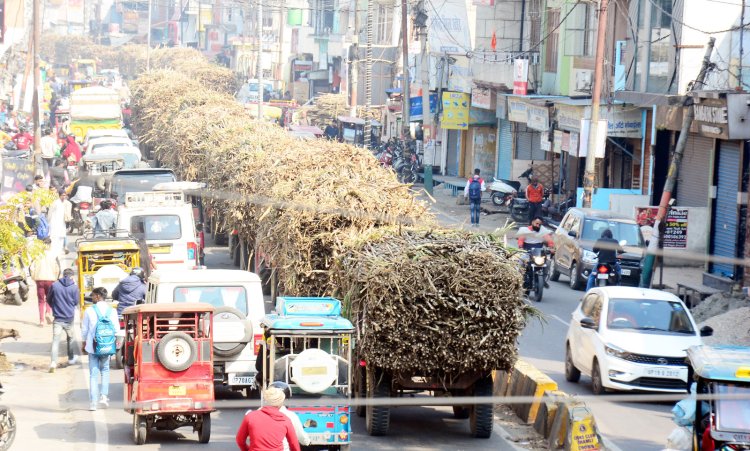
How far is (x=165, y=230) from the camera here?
77.8ft

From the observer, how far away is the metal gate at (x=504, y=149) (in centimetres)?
4881

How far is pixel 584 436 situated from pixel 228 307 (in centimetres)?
482

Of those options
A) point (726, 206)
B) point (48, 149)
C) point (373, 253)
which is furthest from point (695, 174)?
point (48, 149)

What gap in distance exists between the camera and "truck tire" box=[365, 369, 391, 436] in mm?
13523

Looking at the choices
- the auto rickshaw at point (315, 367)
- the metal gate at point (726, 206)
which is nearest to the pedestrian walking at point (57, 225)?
the auto rickshaw at point (315, 367)

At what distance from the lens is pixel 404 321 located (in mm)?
12906

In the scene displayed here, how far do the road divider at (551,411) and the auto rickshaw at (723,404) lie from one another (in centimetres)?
147

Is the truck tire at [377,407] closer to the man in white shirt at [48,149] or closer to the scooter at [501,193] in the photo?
the scooter at [501,193]

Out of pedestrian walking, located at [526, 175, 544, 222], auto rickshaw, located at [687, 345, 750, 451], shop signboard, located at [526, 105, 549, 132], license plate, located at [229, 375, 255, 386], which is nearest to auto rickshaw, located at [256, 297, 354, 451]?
license plate, located at [229, 375, 255, 386]

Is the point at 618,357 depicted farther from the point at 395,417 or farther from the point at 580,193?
the point at 580,193

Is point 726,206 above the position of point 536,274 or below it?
above

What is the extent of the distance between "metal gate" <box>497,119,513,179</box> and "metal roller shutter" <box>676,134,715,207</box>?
16462mm

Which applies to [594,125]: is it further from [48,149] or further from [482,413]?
[48,149]

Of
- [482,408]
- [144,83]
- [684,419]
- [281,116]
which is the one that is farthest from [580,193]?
[281,116]
